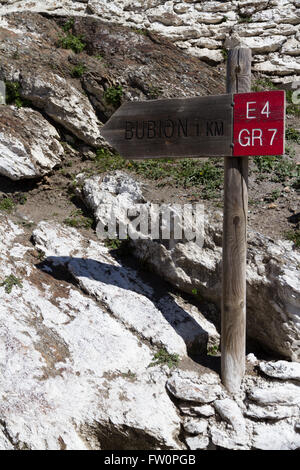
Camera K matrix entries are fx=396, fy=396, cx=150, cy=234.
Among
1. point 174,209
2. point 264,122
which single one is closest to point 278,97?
point 264,122

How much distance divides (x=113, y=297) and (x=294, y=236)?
211 centimetres

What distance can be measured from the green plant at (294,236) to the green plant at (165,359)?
1762mm

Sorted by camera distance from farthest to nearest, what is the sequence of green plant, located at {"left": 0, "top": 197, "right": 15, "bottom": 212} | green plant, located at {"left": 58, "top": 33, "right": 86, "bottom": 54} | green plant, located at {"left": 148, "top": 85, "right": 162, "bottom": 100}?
green plant, located at {"left": 58, "top": 33, "right": 86, "bottom": 54} < green plant, located at {"left": 148, "top": 85, "right": 162, "bottom": 100} < green plant, located at {"left": 0, "top": 197, "right": 15, "bottom": 212}

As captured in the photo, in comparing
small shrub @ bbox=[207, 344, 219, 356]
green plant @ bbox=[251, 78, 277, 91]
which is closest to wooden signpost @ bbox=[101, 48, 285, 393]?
small shrub @ bbox=[207, 344, 219, 356]

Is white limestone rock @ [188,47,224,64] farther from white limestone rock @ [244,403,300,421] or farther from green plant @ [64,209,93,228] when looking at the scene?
white limestone rock @ [244,403,300,421]

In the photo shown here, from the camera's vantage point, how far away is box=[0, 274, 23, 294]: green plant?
4.15 metres

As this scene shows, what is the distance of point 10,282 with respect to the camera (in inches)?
165

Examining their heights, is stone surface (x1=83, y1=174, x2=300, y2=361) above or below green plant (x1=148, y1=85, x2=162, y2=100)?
below

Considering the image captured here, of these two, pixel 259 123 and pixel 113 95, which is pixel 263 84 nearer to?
pixel 113 95

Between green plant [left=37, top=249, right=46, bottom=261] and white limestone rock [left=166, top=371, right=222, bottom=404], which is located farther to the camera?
green plant [left=37, top=249, right=46, bottom=261]

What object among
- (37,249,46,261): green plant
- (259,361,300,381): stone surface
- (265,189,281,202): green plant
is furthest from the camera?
(265,189,281,202): green plant

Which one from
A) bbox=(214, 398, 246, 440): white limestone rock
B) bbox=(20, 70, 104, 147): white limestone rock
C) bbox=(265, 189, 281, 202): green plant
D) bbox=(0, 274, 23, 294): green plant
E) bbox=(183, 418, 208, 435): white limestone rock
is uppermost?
bbox=(20, 70, 104, 147): white limestone rock

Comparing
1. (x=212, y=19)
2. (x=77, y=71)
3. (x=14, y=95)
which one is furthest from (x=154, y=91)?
(x=212, y=19)

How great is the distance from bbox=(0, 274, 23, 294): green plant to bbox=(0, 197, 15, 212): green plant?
1551mm
